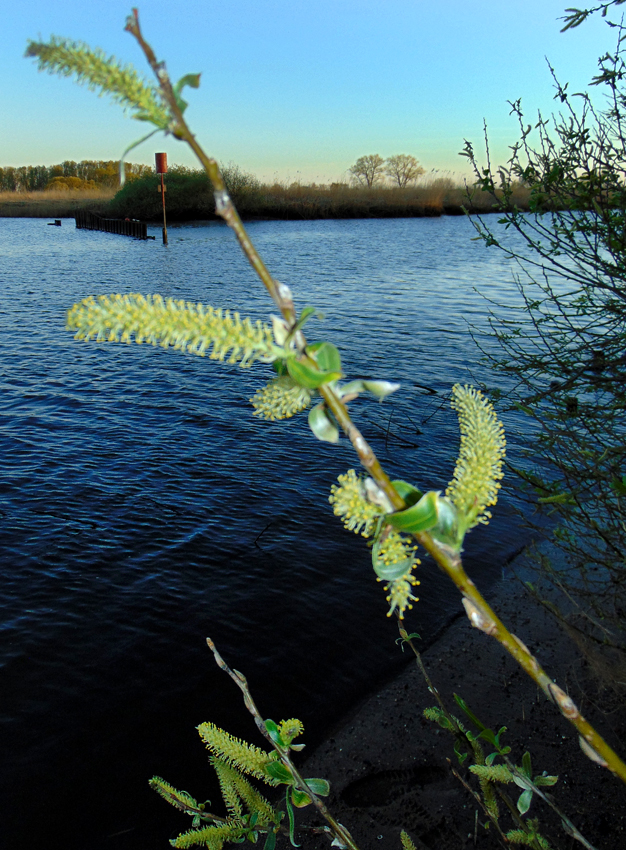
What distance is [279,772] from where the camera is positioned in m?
1.36

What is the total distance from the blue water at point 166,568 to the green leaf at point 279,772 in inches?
143

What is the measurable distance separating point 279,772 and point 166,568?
608 centimetres

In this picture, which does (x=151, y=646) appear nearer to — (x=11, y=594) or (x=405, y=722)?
(x=11, y=594)

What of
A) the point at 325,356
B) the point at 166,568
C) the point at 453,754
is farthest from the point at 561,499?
the point at 166,568

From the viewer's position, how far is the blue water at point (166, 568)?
16.1 feet

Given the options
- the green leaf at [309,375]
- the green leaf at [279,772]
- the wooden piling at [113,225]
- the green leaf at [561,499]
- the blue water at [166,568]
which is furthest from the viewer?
the wooden piling at [113,225]

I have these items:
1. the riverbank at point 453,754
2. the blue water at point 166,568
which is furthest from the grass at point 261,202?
the riverbank at point 453,754

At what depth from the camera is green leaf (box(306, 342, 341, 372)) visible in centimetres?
60

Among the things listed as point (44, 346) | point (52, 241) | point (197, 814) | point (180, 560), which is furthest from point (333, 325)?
point (52, 241)

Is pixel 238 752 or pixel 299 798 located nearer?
pixel 299 798

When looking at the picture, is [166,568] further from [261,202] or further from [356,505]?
[261,202]

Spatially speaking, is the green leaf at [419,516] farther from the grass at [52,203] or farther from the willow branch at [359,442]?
the grass at [52,203]

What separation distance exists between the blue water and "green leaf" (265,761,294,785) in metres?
3.63

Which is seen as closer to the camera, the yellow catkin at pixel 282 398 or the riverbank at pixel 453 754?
the yellow catkin at pixel 282 398
